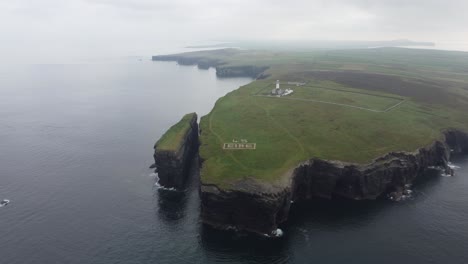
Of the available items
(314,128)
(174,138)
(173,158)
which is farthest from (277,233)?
(314,128)

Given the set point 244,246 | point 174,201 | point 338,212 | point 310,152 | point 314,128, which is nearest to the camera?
point 244,246

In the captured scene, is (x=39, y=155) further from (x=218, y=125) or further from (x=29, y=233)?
(x=218, y=125)

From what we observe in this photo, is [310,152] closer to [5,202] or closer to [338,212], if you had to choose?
[338,212]

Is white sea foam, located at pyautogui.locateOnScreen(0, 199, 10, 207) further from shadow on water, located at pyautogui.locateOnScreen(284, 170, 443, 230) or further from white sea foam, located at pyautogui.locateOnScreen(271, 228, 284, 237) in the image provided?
shadow on water, located at pyautogui.locateOnScreen(284, 170, 443, 230)

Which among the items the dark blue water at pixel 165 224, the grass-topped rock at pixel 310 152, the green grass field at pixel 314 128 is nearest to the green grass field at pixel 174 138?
the grass-topped rock at pixel 310 152

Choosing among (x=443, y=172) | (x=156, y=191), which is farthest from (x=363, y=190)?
(x=156, y=191)

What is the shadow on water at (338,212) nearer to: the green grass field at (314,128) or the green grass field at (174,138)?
the green grass field at (314,128)

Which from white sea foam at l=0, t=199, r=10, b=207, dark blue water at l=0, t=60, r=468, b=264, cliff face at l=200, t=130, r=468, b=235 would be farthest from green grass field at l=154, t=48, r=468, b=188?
white sea foam at l=0, t=199, r=10, b=207
